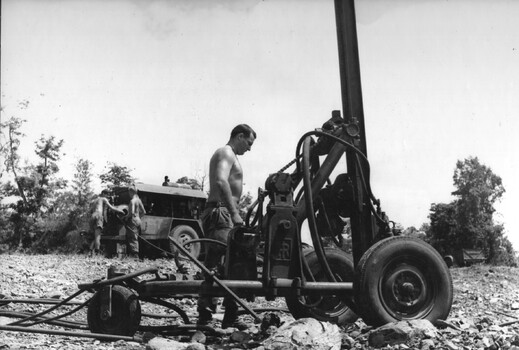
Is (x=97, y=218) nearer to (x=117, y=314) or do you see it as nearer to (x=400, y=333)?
(x=117, y=314)

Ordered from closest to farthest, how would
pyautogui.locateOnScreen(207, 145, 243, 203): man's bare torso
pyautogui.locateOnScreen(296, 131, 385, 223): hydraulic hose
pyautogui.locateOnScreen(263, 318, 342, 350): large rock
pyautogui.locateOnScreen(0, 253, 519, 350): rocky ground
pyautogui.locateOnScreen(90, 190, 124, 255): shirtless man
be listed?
pyautogui.locateOnScreen(263, 318, 342, 350): large rock → pyautogui.locateOnScreen(0, 253, 519, 350): rocky ground → pyautogui.locateOnScreen(296, 131, 385, 223): hydraulic hose → pyautogui.locateOnScreen(207, 145, 243, 203): man's bare torso → pyautogui.locateOnScreen(90, 190, 124, 255): shirtless man

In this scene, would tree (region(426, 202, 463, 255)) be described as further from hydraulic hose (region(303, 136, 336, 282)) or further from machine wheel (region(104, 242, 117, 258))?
hydraulic hose (region(303, 136, 336, 282))

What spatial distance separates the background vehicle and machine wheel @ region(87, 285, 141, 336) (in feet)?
33.1

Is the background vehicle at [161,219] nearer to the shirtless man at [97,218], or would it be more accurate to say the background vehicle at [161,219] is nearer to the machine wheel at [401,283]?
the shirtless man at [97,218]

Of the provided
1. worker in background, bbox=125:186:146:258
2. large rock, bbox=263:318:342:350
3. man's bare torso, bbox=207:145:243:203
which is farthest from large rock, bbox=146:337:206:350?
worker in background, bbox=125:186:146:258

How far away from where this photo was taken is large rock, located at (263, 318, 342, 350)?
3.76 meters

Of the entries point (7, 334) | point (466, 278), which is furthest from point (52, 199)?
point (7, 334)

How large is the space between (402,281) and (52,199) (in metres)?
36.1

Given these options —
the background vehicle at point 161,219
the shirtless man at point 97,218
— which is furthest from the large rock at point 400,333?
the shirtless man at point 97,218

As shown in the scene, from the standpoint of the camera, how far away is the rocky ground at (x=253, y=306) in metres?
4.12

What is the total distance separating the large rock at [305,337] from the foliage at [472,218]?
37.8m

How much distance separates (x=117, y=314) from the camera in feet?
14.5

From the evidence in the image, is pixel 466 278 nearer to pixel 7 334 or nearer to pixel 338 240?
pixel 338 240

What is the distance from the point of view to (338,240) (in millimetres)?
5500
